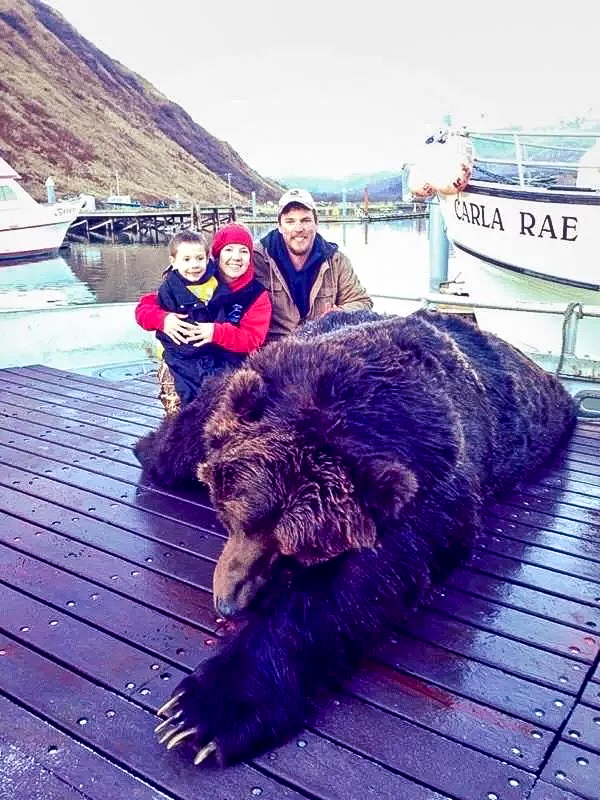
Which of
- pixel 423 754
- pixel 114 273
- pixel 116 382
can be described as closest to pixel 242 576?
pixel 423 754

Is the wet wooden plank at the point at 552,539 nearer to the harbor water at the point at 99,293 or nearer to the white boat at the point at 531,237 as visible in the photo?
the harbor water at the point at 99,293

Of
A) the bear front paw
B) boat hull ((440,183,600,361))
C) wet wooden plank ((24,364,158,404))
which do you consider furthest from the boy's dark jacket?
boat hull ((440,183,600,361))

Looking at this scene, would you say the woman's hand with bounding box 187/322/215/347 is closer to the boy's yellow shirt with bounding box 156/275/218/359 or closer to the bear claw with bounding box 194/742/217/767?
the boy's yellow shirt with bounding box 156/275/218/359

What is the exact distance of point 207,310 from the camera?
13.6ft

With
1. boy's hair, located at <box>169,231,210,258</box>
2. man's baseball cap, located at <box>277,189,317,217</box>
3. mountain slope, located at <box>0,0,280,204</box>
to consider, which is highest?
mountain slope, located at <box>0,0,280,204</box>

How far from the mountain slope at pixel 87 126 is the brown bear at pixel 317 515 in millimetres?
60369

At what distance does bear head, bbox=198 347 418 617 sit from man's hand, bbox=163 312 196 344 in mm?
1851

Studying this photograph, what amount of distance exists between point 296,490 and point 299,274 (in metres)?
2.68

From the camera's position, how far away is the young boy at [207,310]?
406 centimetres

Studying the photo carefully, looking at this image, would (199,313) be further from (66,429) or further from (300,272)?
(66,429)

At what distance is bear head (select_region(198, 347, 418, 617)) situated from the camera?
2.06 meters

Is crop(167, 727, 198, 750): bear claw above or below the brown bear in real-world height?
below

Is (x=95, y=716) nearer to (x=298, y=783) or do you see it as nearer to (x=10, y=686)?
(x=10, y=686)

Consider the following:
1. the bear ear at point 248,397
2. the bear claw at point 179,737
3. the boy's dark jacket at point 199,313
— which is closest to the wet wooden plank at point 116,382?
the boy's dark jacket at point 199,313
